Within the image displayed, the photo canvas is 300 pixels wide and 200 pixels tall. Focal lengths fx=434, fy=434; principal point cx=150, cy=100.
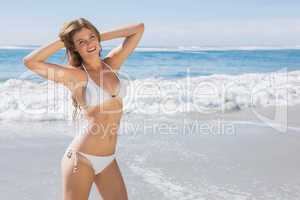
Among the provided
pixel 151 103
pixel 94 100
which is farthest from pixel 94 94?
pixel 151 103

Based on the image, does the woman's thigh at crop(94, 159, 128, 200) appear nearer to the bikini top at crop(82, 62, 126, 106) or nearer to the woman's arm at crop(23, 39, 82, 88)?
the bikini top at crop(82, 62, 126, 106)

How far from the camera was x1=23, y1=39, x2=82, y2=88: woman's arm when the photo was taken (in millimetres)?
2496

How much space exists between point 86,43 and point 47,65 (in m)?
0.27

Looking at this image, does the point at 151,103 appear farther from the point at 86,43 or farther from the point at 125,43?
the point at 86,43

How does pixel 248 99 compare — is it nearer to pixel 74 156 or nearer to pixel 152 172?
pixel 152 172

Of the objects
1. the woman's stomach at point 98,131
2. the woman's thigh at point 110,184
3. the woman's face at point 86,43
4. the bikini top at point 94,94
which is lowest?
the woman's thigh at point 110,184

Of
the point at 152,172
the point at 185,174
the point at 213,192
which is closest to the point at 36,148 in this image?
the point at 152,172

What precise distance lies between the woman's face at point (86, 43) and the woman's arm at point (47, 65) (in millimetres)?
99

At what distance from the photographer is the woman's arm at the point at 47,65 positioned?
250 centimetres

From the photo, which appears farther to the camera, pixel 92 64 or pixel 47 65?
pixel 92 64

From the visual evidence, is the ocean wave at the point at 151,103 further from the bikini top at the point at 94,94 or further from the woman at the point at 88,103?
the bikini top at the point at 94,94

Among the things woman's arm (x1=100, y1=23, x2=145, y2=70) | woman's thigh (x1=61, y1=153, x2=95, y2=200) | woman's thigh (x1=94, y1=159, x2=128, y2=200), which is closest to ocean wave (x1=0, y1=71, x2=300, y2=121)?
woman's arm (x1=100, y1=23, x2=145, y2=70)

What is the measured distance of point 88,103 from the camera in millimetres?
2652

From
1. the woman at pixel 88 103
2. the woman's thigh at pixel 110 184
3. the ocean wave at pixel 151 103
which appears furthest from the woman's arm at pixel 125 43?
the ocean wave at pixel 151 103
